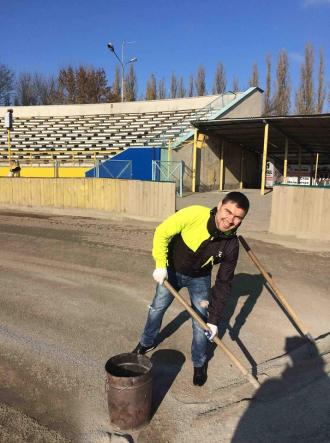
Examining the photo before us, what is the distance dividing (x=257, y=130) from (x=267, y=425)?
19199 mm

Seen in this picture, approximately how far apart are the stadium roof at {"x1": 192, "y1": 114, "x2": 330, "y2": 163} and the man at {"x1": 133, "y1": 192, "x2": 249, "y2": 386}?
1518 cm

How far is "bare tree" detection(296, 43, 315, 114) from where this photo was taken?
135 ft

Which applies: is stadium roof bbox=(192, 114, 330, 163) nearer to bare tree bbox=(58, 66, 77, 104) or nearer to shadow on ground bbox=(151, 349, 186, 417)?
shadow on ground bbox=(151, 349, 186, 417)

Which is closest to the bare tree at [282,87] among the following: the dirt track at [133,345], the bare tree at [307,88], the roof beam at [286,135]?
the bare tree at [307,88]

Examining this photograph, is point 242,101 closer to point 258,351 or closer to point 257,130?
point 257,130

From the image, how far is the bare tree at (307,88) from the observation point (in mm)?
41156

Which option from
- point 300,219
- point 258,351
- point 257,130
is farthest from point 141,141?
point 258,351

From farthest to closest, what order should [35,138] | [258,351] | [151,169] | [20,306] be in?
1. [35,138]
2. [151,169]
3. [20,306]
4. [258,351]

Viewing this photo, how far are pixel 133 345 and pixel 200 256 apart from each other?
70.3 inches

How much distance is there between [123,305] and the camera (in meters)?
6.37

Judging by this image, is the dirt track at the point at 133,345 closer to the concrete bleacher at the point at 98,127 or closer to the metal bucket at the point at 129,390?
the metal bucket at the point at 129,390

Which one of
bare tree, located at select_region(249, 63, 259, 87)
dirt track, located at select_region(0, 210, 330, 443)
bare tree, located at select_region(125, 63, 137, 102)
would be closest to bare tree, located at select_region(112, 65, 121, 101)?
bare tree, located at select_region(125, 63, 137, 102)

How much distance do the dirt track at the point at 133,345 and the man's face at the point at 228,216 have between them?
169cm

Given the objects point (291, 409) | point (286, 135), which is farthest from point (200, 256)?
point (286, 135)
